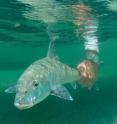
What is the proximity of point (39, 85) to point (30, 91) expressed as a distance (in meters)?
0.28

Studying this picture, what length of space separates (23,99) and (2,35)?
20775 mm

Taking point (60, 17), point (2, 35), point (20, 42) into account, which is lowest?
point (20, 42)

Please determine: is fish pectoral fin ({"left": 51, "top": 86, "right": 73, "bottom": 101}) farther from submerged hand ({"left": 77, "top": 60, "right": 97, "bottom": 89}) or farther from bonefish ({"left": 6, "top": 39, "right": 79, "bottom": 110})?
submerged hand ({"left": 77, "top": 60, "right": 97, "bottom": 89})

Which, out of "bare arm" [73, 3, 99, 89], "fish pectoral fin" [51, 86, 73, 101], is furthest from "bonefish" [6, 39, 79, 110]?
"bare arm" [73, 3, 99, 89]

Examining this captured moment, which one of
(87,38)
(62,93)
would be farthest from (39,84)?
(87,38)

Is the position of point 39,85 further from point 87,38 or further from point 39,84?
point 87,38

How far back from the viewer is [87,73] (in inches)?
430

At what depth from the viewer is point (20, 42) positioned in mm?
29547

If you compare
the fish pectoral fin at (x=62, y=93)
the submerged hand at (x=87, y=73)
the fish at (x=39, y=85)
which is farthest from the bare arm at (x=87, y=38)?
the fish pectoral fin at (x=62, y=93)

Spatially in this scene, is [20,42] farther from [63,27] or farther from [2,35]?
[63,27]

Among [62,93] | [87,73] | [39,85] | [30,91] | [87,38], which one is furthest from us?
[87,38]

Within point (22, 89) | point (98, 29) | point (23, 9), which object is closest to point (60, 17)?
point (23, 9)

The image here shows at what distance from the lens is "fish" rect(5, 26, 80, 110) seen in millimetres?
A: 5883

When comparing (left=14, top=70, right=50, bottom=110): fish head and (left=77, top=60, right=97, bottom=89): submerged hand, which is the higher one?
(left=14, top=70, right=50, bottom=110): fish head
